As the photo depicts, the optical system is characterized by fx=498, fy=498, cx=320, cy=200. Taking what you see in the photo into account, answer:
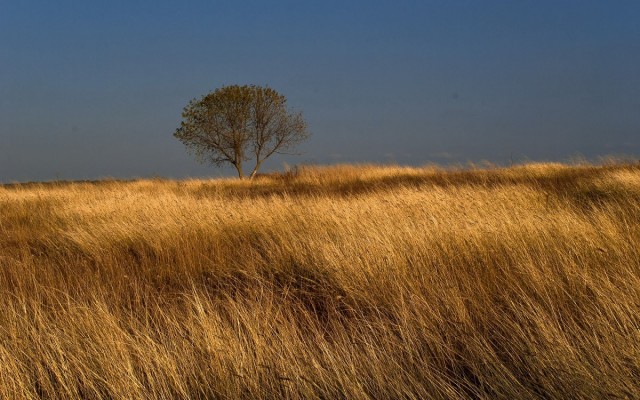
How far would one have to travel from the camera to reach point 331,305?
4.42 meters

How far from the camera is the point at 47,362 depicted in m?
3.01

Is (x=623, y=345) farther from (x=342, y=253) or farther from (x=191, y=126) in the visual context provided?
(x=191, y=126)

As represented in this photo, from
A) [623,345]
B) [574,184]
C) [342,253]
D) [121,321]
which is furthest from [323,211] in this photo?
[574,184]

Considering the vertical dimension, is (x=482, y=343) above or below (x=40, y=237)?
below

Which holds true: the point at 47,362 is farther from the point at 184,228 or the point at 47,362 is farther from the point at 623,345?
the point at 184,228

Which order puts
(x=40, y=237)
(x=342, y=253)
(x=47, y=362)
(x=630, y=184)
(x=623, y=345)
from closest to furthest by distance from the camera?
(x=623, y=345) → (x=47, y=362) → (x=342, y=253) → (x=40, y=237) → (x=630, y=184)

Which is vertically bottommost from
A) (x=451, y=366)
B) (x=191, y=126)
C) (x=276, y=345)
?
(x=451, y=366)

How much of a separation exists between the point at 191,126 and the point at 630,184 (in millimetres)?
28507

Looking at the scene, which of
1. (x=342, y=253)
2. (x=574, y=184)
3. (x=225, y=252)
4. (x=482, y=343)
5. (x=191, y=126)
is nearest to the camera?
(x=482, y=343)

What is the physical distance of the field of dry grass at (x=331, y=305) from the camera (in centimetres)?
269

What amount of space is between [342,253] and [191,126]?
30.2 m

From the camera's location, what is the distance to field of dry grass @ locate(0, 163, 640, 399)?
8.83ft

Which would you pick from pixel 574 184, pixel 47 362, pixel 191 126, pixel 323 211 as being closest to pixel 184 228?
pixel 323 211

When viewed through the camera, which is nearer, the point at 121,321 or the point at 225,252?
the point at 121,321
